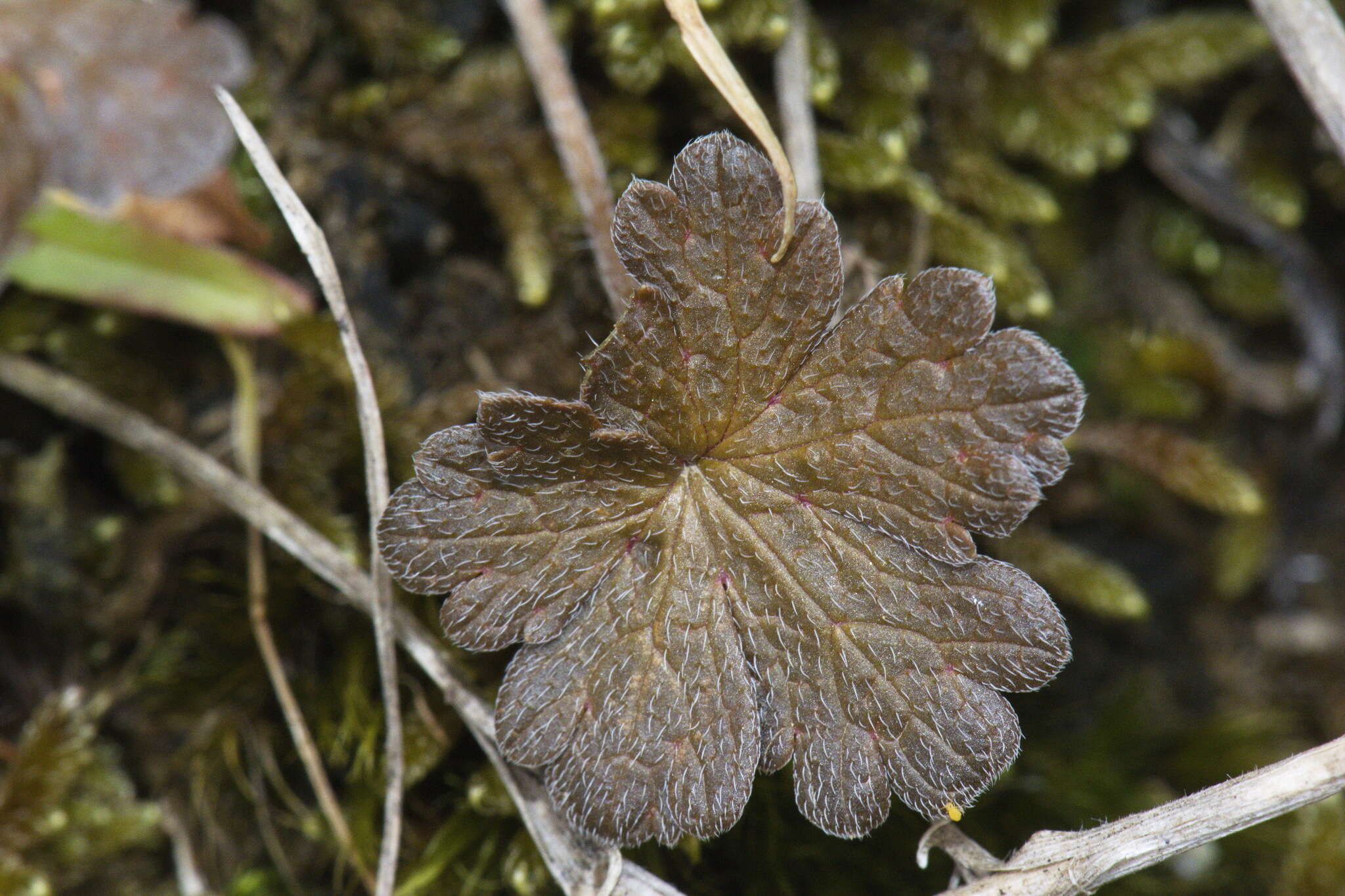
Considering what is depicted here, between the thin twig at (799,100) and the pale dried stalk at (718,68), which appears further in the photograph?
the thin twig at (799,100)

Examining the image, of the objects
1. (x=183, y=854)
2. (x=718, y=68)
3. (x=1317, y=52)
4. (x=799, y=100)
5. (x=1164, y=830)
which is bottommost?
(x=183, y=854)

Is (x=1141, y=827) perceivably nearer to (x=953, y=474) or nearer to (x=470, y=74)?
(x=953, y=474)

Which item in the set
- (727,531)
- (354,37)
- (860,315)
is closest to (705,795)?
(727,531)

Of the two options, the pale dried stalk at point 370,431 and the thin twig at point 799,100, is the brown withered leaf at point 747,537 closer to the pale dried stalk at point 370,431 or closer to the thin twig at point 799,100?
the pale dried stalk at point 370,431

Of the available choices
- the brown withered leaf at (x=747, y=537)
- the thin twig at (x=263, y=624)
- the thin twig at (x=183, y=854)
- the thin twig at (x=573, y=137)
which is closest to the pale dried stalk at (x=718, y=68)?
the brown withered leaf at (x=747, y=537)

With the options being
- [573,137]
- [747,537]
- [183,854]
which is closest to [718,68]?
[573,137]

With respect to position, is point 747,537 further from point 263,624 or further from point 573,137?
point 263,624

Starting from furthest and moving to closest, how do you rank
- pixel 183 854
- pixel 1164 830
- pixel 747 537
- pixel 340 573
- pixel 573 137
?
1. pixel 183 854
2. pixel 573 137
3. pixel 340 573
4. pixel 747 537
5. pixel 1164 830
